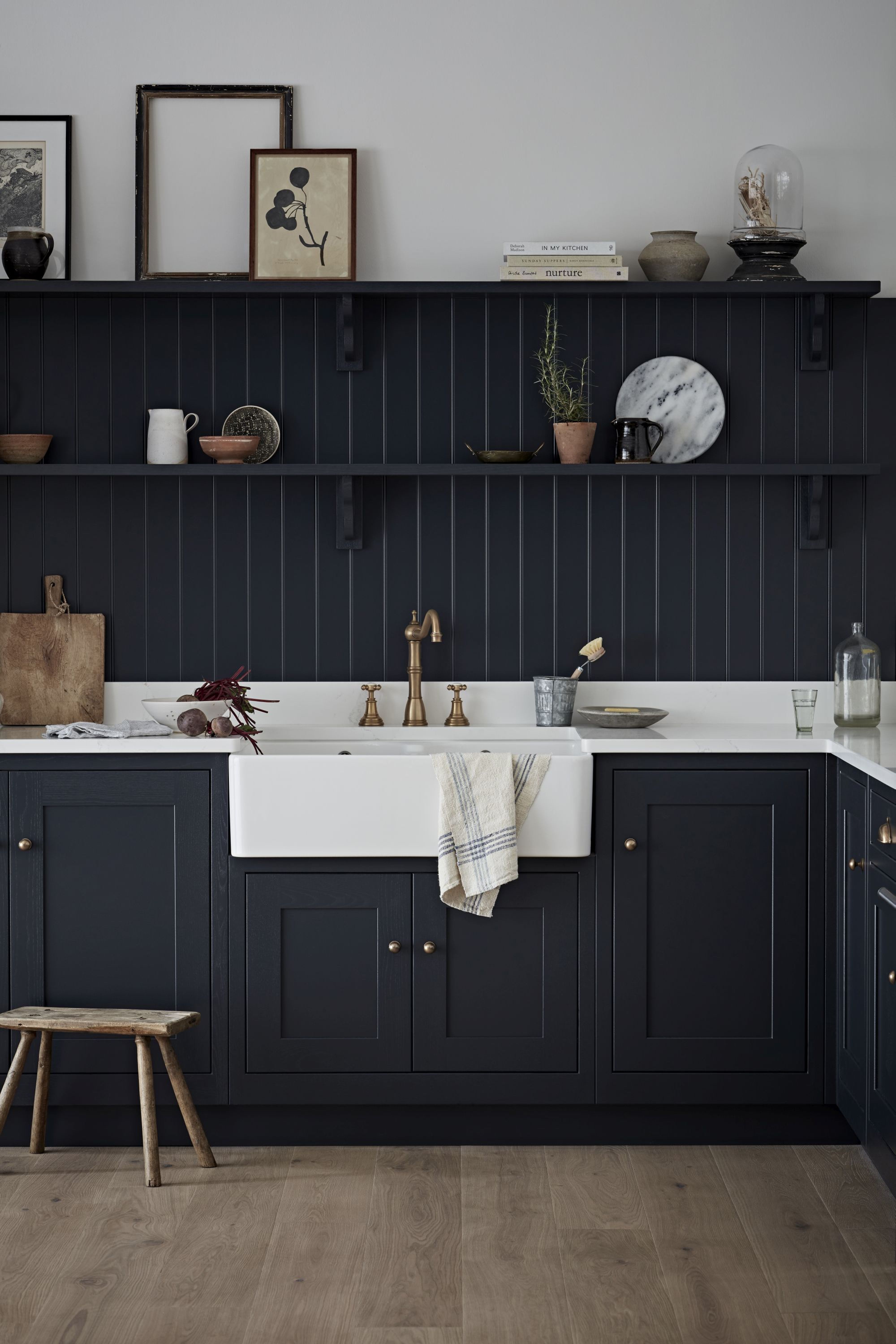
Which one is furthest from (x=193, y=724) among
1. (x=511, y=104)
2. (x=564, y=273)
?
(x=511, y=104)

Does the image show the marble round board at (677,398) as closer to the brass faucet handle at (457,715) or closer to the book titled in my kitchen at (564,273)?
the book titled in my kitchen at (564,273)

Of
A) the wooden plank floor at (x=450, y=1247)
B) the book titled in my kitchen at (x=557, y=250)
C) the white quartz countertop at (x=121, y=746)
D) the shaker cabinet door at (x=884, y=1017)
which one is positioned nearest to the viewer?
the wooden plank floor at (x=450, y=1247)

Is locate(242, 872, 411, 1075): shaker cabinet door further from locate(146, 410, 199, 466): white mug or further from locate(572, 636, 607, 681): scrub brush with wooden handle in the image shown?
locate(146, 410, 199, 466): white mug

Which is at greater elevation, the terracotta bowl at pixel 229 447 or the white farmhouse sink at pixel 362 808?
the terracotta bowl at pixel 229 447

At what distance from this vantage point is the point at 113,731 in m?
2.76

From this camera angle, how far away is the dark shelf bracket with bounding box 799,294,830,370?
3061 mm

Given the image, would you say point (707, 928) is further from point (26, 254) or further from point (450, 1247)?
point (26, 254)

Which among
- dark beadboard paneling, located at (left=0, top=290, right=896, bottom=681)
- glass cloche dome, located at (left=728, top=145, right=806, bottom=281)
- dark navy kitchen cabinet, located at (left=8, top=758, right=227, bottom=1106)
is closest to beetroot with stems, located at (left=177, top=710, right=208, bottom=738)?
dark navy kitchen cabinet, located at (left=8, top=758, right=227, bottom=1106)

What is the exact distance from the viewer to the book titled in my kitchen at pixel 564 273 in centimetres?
294

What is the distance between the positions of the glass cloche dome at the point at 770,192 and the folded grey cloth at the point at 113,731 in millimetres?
1831

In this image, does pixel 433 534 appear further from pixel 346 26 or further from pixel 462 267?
pixel 346 26

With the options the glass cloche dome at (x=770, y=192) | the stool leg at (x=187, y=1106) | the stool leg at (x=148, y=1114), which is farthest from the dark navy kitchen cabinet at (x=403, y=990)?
the glass cloche dome at (x=770, y=192)

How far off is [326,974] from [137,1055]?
0.43 meters

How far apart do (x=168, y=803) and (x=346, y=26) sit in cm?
199
